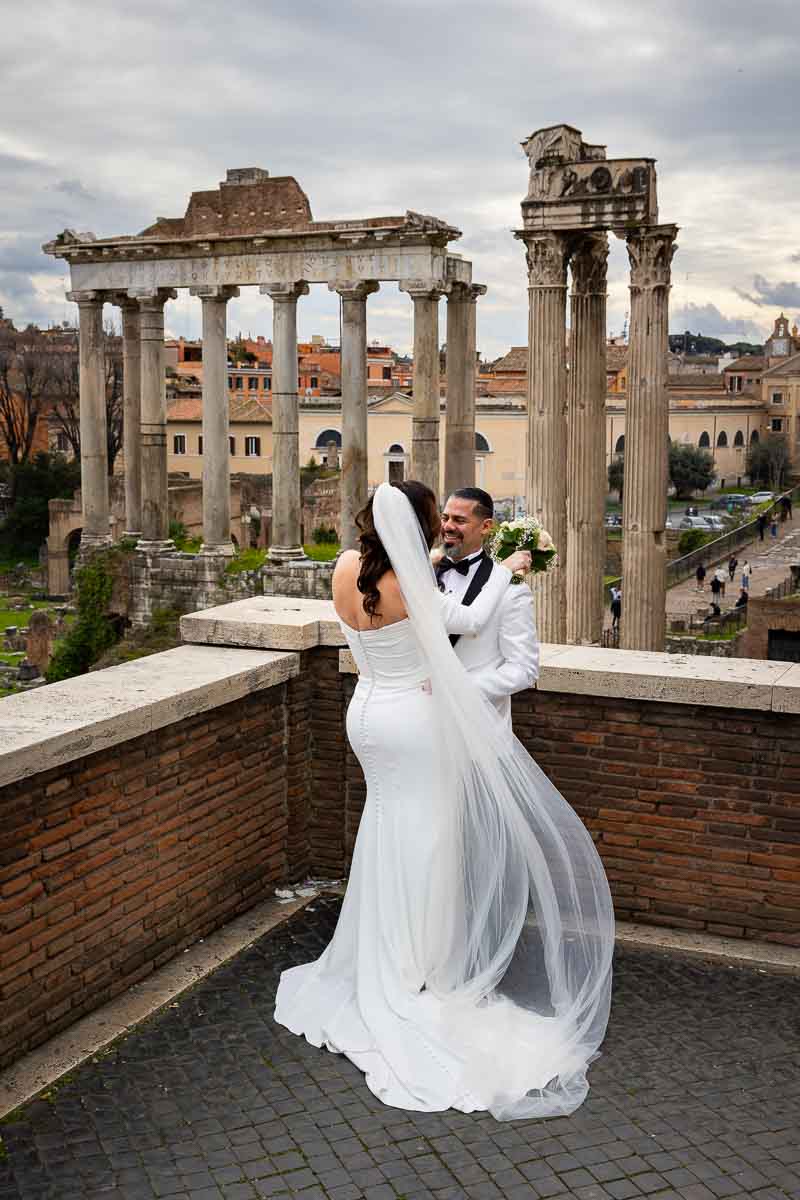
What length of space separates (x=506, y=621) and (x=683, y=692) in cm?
99

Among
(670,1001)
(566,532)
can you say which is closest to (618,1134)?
(670,1001)

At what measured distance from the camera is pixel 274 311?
77.3 ft

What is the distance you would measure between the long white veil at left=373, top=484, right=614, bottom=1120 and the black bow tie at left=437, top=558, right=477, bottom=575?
405 mm

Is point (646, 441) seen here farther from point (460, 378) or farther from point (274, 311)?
point (274, 311)

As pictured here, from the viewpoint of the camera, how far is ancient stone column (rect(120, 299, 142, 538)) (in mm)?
25906

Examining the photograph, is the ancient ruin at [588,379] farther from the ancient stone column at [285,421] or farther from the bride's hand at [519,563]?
the bride's hand at [519,563]

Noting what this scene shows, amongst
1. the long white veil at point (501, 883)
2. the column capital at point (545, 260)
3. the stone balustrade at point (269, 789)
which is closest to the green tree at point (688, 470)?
the column capital at point (545, 260)

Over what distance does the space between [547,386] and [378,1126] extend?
12987 millimetres

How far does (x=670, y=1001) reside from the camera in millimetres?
5328

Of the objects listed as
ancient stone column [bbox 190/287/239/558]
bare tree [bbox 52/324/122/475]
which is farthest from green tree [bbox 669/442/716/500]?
ancient stone column [bbox 190/287/239/558]

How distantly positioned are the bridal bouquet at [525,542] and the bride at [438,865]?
30 centimetres

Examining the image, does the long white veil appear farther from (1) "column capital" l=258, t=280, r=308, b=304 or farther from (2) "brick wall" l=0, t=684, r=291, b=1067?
(1) "column capital" l=258, t=280, r=308, b=304

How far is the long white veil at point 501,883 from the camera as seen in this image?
4895 mm

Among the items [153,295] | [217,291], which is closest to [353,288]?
[217,291]
